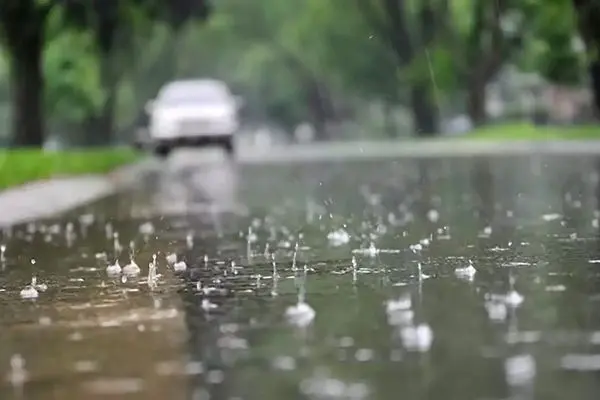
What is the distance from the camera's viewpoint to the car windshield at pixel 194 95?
36.5 metres

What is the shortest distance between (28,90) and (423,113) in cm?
2987

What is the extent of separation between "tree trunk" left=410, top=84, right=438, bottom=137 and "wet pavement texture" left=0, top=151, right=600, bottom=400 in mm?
43155

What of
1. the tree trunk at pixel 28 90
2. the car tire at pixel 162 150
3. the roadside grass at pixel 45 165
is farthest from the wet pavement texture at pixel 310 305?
the car tire at pixel 162 150

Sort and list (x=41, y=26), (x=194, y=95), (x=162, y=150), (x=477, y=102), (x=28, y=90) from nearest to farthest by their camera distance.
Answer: (x=41, y=26) → (x=28, y=90) → (x=194, y=95) → (x=162, y=150) → (x=477, y=102)

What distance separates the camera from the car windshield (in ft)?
120

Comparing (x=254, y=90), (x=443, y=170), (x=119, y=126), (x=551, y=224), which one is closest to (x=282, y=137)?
(x=254, y=90)

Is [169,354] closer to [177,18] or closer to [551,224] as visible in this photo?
[551,224]

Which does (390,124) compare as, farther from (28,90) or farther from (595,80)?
(28,90)

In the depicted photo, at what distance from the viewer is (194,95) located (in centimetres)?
3691

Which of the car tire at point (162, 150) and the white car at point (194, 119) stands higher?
the white car at point (194, 119)

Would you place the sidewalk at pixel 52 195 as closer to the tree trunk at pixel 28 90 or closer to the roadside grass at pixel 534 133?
the tree trunk at pixel 28 90

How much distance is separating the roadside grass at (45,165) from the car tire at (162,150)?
6260mm

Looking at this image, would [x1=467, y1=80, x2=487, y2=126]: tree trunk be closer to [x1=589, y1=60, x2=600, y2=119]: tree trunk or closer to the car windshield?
[x1=589, y1=60, x2=600, y2=119]: tree trunk

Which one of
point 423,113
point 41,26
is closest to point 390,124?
point 423,113
